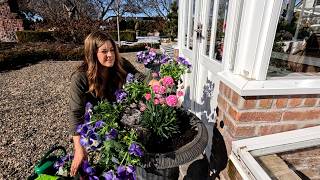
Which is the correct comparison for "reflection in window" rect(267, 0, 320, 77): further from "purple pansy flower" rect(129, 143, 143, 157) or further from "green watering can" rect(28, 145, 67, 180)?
"green watering can" rect(28, 145, 67, 180)

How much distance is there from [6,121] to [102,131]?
11.8ft

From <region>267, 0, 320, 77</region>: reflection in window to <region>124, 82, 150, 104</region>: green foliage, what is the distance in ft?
2.72

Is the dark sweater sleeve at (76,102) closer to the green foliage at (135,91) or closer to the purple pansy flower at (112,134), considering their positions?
the green foliage at (135,91)

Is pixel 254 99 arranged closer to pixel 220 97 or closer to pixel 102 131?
pixel 220 97

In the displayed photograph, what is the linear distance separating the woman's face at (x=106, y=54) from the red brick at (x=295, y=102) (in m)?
1.38

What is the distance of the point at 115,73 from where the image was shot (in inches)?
78.4

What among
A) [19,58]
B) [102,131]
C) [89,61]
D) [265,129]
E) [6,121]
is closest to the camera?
[102,131]

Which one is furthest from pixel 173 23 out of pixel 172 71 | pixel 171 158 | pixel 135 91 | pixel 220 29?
pixel 171 158

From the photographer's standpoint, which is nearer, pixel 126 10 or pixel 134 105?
pixel 134 105

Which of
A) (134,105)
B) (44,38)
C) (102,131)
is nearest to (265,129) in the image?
(134,105)

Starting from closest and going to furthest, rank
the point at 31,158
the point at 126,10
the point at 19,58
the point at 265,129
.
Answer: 1. the point at 265,129
2. the point at 31,158
3. the point at 19,58
4. the point at 126,10

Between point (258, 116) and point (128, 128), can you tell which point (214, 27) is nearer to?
point (258, 116)

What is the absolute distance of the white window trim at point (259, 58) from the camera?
119 cm

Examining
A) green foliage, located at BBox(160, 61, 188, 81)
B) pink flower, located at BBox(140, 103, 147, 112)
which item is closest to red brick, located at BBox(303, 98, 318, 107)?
green foliage, located at BBox(160, 61, 188, 81)
